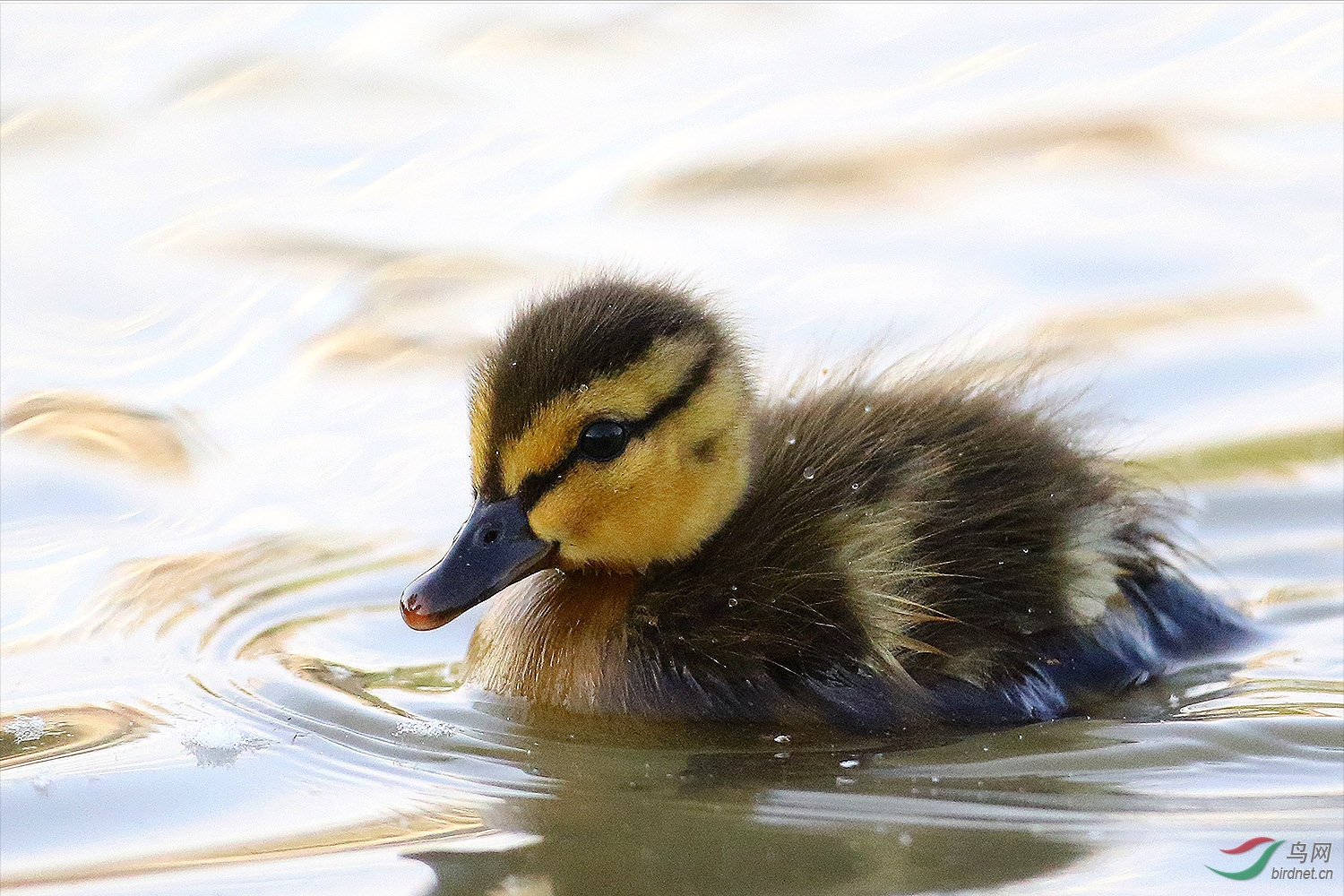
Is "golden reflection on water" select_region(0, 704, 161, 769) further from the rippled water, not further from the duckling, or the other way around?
the duckling

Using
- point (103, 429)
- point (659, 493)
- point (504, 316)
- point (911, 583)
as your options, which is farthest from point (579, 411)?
point (103, 429)

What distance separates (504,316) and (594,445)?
777 millimetres

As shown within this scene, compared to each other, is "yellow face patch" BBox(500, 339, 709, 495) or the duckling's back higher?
"yellow face patch" BBox(500, 339, 709, 495)

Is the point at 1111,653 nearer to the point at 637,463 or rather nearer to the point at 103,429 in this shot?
the point at 637,463

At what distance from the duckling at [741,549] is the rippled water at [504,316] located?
13 centimetres

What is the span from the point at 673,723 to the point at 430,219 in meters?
2.81

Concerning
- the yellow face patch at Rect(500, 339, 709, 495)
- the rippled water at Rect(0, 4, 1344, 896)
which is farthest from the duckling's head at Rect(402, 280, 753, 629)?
the rippled water at Rect(0, 4, 1344, 896)

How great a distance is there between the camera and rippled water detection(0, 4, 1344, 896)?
111 inches

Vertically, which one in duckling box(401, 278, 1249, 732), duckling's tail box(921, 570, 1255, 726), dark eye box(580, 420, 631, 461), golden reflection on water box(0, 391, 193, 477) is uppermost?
golden reflection on water box(0, 391, 193, 477)

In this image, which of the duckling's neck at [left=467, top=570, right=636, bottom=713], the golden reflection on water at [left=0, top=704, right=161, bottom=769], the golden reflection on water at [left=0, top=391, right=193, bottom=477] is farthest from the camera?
the golden reflection on water at [left=0, top=391, right=193, bottom=477]

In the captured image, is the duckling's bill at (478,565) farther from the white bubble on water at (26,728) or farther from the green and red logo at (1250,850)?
the green and red logo at (1250,850)

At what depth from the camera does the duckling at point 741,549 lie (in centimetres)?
329

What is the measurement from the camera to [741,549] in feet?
11.1

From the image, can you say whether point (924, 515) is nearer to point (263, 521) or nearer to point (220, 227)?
point (263, 521)
